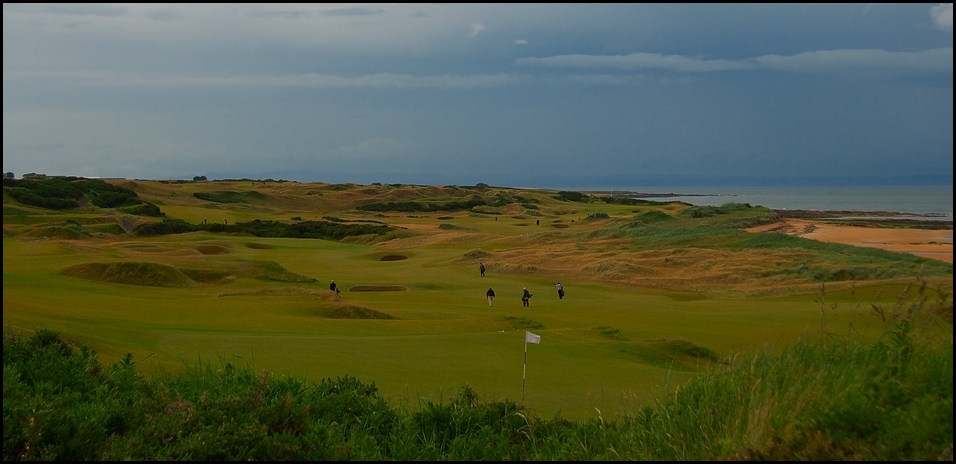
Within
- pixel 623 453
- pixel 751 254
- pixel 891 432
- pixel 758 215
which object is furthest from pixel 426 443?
pixel 758 215

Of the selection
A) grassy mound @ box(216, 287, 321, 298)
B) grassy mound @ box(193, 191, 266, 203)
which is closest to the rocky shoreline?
grassy mound @ box(216, 287, 321, 298)

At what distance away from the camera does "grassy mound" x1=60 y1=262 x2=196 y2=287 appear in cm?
2948

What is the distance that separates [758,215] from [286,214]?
54051mm

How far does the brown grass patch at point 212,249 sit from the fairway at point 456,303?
47 cm

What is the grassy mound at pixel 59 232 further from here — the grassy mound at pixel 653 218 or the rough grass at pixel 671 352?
the rough grass at pixel 671 352

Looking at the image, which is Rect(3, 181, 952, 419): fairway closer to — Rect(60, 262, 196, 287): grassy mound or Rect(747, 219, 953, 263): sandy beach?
Rect(60, 262, 196, 287): grassy mound

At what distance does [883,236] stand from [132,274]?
25126 mm

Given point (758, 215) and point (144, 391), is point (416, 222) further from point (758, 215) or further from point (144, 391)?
point (144, 391)

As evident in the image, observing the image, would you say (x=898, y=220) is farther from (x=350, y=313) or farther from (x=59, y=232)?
(x=59, y=232)

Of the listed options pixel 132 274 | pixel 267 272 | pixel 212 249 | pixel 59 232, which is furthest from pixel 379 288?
pixel 59 232

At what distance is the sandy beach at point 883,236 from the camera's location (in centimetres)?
850

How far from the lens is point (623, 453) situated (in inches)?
286

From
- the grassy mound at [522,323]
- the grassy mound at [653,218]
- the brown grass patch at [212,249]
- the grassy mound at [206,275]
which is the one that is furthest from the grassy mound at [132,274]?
the grassy mound at [653,218]

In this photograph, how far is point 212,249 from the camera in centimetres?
4791
